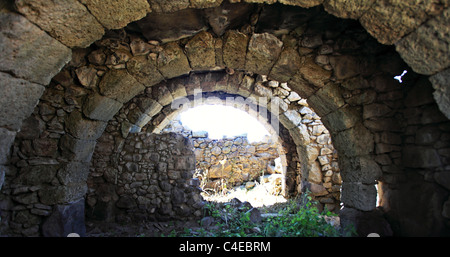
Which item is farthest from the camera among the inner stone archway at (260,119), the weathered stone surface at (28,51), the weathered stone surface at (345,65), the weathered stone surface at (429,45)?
the inner stone archway at (260,119)

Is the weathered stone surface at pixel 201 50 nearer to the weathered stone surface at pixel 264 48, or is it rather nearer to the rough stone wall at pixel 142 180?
the weathered stone surface at pixel 264 48

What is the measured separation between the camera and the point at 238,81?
4078mm

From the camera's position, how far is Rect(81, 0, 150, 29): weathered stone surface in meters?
1.58

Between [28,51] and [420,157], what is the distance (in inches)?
133

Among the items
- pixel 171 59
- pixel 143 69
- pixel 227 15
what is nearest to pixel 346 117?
pixel 227 15

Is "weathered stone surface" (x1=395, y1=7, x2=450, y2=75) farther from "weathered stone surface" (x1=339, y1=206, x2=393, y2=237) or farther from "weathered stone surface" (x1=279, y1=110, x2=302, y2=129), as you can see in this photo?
"weathered stone surface" (x1=279, y1=110, x2=302, y2=129)

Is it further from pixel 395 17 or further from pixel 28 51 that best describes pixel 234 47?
pixel 28 51

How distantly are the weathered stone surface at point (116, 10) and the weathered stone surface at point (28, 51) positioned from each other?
401mm

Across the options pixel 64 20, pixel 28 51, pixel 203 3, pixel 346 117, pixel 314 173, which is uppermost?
pixel 203 3

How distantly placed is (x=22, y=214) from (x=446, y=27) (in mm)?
4014

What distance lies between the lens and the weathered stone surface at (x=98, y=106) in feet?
8.61

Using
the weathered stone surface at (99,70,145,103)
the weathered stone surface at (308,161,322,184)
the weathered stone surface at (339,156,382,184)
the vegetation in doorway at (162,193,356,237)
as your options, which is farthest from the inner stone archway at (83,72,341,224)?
the weathered stone surface at (339,156,382,184)

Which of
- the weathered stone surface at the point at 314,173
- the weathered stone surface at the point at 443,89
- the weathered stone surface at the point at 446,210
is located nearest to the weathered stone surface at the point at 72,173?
the weathered stone surface at the point at 443,89

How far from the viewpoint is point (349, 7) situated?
154 cm
